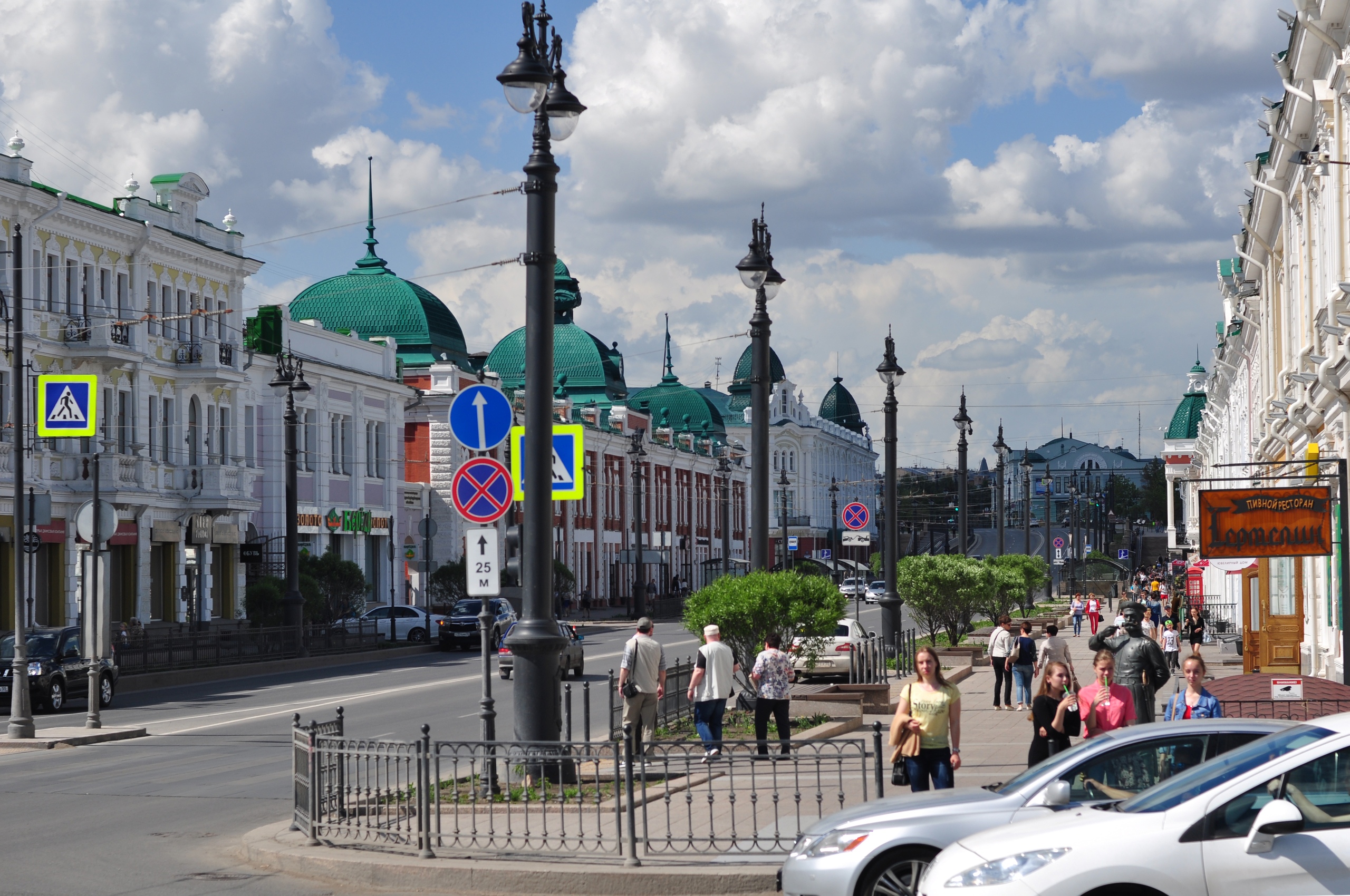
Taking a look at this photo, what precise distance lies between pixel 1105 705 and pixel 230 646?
29.6 meters

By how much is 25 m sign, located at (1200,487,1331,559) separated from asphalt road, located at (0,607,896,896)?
9781 mm

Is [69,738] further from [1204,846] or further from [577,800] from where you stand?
[1204,846]

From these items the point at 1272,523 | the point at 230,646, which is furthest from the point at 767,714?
the point at 230,646

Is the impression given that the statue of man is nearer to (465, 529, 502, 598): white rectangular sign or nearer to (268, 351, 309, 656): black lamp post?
(465, 529, 502, 598): white rectangular sign

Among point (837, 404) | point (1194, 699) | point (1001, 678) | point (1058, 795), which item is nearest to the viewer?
point (1058, 795)

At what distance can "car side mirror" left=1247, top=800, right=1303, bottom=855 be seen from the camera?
6665 mm

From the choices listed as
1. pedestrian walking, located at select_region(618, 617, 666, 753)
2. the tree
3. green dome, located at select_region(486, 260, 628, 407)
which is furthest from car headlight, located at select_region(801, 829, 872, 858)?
green dome, located at select_region(486, 260, 628, 407)

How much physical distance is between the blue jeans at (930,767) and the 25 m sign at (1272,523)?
9.82 meters

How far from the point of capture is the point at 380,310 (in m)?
71.4

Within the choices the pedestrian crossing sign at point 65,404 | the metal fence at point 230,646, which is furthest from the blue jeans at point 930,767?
the metal fence at point 230,646

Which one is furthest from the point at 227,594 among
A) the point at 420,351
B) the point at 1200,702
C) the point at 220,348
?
the point at 1200,702

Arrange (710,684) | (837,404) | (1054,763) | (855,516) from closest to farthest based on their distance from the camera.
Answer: (1054,763) < (710,684) < (855,516) < (837,404)

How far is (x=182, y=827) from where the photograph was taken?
14.6 meters

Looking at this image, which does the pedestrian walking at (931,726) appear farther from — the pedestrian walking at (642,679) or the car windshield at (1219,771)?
the pedestrian walking at (642,679)
